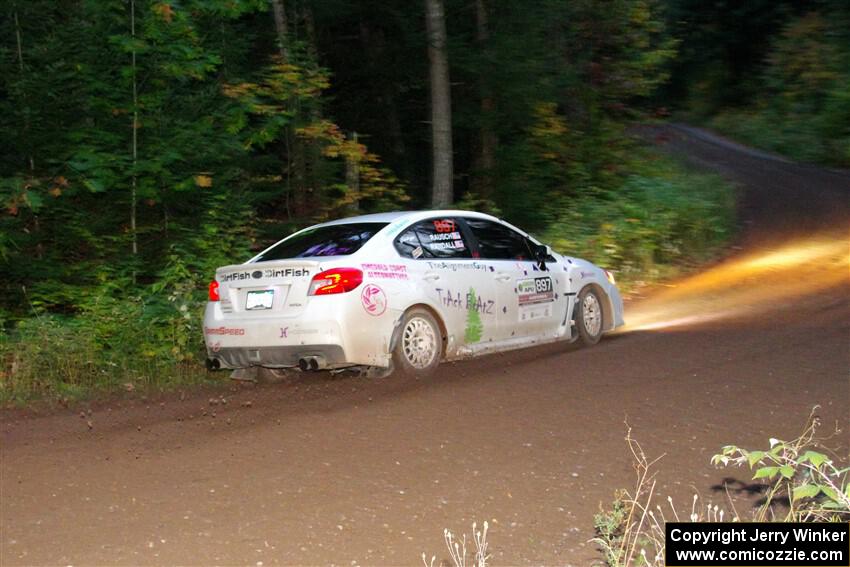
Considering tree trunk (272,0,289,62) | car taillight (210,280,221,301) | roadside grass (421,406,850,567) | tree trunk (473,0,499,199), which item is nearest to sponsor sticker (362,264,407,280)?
car taillight (210,280,221,301)

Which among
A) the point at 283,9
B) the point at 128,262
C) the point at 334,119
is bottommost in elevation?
the point at 128,262

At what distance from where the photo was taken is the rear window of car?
31.2 feet

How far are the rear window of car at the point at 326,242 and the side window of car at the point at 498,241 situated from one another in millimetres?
1252

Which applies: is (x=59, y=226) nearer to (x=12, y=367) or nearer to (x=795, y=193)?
(x=12, y=367)

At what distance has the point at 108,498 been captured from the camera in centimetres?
611

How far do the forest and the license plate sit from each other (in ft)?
4.68

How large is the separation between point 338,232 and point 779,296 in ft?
23.2

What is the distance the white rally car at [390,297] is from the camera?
8.94 metres

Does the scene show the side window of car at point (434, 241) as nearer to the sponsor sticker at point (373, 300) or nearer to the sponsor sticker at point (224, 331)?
the sponsor sticker at point (373, 300)

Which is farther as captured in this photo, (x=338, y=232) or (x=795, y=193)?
(x=795, y=193)

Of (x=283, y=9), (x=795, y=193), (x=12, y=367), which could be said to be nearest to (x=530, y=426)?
(x=12, y=367)

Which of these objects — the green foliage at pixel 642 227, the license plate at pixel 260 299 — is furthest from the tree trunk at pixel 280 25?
the license plate at pixel 260 299

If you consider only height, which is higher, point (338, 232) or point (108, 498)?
point (338, 232)

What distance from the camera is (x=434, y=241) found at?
10062 mm
